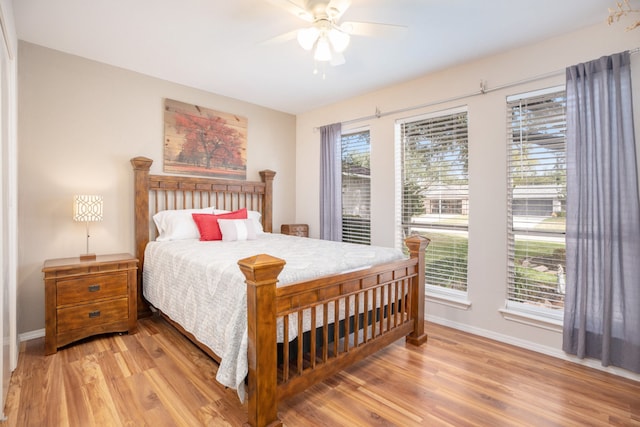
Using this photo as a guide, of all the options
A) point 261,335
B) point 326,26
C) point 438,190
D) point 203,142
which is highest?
point 326,26

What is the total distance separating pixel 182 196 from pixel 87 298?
140 cm

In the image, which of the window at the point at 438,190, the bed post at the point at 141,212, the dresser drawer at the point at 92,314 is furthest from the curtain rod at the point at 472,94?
the dresser drawer at the point at 92,314

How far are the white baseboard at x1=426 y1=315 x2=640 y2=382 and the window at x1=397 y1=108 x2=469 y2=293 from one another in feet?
1.15

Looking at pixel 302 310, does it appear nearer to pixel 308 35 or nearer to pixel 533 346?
pixel 308 35

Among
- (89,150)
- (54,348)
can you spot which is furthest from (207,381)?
(89,150)

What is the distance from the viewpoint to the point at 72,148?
290 centimetres

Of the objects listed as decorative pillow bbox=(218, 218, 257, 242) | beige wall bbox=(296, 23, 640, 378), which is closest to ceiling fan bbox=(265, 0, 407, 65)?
beige wall bbox=(296, 23, 640, 378)

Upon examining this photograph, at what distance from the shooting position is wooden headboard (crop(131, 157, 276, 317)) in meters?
3.22

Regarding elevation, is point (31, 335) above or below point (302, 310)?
below

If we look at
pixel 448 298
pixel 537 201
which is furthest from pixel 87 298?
pixel 537 201

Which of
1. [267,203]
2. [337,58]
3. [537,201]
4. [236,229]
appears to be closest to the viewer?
[337,58]

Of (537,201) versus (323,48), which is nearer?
(323,48)

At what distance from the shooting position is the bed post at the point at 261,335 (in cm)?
151

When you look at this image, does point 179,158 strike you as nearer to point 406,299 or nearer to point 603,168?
point 406,299
